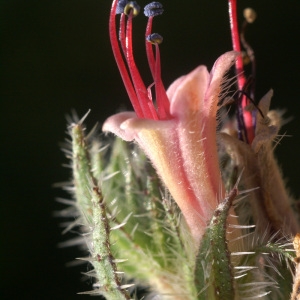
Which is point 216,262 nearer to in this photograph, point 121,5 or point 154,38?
point 154,38

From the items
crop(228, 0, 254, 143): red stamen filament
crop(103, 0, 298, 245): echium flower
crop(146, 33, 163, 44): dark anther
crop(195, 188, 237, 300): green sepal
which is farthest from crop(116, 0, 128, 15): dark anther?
crop(195, 188, 237, 300): green sepal

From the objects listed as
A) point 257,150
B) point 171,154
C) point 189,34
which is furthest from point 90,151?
point 189,34

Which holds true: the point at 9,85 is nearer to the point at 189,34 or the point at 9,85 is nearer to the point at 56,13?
the point at 56,13

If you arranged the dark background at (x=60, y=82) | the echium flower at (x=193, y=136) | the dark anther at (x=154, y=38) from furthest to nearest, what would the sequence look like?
the dark background at (x=60, y=82) → the dark anther at (x=154, y=38) → the echium flower at (x=193, y=136)

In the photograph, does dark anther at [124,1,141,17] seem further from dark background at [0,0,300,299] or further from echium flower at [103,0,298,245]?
dark background at [0,0,300,299]

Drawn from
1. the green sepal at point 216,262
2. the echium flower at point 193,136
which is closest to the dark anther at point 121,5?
the echium flower at point 193,136

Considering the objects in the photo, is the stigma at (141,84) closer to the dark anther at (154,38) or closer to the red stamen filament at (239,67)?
the dark anther at (154,38)

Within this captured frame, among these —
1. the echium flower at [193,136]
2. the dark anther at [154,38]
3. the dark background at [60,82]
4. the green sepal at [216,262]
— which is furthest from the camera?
the dark background at [60,82]

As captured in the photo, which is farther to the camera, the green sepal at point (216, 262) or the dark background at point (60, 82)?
the dark background at point (60, 82)
